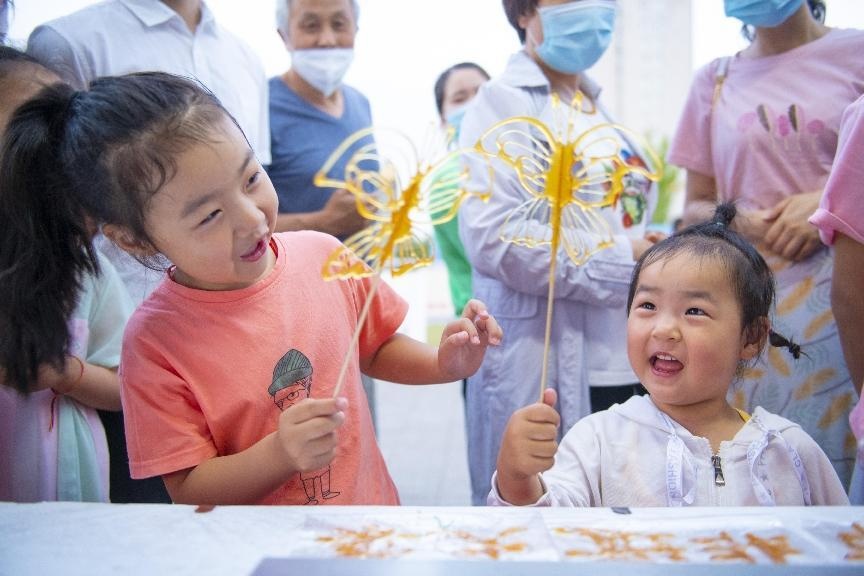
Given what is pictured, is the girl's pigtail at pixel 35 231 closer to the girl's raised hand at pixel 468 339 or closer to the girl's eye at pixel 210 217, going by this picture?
the girl's eye at pixel 210 217

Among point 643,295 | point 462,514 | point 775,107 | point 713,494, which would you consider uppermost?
point 775,107

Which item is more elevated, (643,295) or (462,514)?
(643,295)

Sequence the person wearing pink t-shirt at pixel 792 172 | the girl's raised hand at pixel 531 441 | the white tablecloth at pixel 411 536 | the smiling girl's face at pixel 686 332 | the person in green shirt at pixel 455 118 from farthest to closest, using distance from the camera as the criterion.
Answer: the person in green shirt at pixel 455 118 < the person wearing pink t-shirt at pixel 792 172 < the smiling girl's face at pixel 686 332 < the girl's raised hand at pixel 531 441 < the white tablecloth at pixel 411 536

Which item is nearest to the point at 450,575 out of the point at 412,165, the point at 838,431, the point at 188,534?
the point at 188,534

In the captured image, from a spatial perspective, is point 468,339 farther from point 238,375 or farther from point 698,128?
point 698,128

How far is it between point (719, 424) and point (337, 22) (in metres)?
1.29

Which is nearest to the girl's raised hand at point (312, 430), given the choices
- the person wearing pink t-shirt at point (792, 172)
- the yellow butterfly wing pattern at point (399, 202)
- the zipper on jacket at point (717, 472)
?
the yellow butterfly wing pattern at point (399, 202)

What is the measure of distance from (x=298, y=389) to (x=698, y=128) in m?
1.04

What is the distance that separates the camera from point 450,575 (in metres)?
0.64

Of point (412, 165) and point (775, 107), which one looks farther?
point (775, 107)

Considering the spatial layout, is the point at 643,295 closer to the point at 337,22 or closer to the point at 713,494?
the point at 713,494

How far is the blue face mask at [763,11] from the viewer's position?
4.66 feet

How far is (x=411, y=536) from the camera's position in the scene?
74 cm

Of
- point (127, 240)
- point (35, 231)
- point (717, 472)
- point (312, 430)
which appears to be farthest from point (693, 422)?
point (35, 231)
